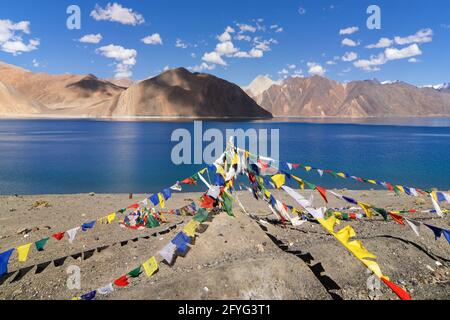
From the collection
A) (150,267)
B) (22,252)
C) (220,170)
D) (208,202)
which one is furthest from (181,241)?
(22,252)

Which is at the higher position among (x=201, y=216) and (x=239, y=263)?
(x=201, y=216)

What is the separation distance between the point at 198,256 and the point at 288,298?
2.34m

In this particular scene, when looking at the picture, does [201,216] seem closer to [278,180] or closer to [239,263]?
[239,263]

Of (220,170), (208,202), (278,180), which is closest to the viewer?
(208,202)

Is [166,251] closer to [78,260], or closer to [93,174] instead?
[78,260]

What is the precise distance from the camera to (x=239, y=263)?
21.9 ft

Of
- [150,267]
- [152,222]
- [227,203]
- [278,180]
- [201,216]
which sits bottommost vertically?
[152,222]

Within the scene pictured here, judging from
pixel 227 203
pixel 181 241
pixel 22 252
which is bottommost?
pixel 22 252

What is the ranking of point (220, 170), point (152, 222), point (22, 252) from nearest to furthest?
point (22, 252) < point (220, 170) < point (152, 222)

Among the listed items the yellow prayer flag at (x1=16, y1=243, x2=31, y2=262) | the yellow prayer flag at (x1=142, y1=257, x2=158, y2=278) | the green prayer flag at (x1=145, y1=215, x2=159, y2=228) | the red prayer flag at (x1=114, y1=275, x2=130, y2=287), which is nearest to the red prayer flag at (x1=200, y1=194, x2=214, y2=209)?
the yellow prayer flag at (x1=142, y1=257, x2=158, y2=278)

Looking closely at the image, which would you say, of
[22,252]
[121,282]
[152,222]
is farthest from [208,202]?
[22,252]

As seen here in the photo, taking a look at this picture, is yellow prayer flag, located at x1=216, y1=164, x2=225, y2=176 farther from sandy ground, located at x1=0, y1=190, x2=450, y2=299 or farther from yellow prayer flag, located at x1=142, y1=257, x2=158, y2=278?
yellow prayer flag, located at x1=142, y1=257, x2=158, y2=278

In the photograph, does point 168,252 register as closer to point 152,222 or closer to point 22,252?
point 22,252

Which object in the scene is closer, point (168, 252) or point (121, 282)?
point (121, 282)
